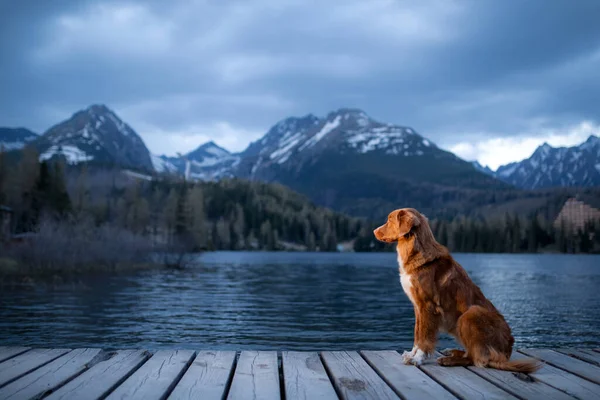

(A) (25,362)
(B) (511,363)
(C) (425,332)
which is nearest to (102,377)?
(A) (25,362)

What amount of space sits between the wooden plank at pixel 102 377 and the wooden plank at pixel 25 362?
609 mm

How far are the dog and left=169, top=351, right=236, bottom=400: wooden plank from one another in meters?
2.10

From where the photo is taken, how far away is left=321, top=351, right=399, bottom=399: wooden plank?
15.8 ft

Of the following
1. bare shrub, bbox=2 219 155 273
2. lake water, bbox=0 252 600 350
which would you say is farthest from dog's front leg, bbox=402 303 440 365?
bare shrub, bbox=2 219 155 273

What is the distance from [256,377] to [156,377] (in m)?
0.98

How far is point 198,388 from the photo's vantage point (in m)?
4.92

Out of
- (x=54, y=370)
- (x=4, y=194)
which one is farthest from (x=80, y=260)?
(x=54, y=370)

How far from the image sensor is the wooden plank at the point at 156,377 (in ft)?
15.5

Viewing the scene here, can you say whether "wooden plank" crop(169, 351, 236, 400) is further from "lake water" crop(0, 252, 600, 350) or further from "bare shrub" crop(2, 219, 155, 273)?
"bare shrub" crop(2, 219, 155, 273)

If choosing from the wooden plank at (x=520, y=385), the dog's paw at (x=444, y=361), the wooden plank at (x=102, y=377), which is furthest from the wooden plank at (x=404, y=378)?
the wooden plank at (x=102, y=377)

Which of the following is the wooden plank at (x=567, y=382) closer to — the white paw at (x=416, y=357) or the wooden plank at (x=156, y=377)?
the white paw at (x=416, y=357)

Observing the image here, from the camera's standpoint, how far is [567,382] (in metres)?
5.30

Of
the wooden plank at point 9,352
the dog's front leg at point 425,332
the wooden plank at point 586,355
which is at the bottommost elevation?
the wooden plank at point 586,355

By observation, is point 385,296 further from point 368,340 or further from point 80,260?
point 80,260
